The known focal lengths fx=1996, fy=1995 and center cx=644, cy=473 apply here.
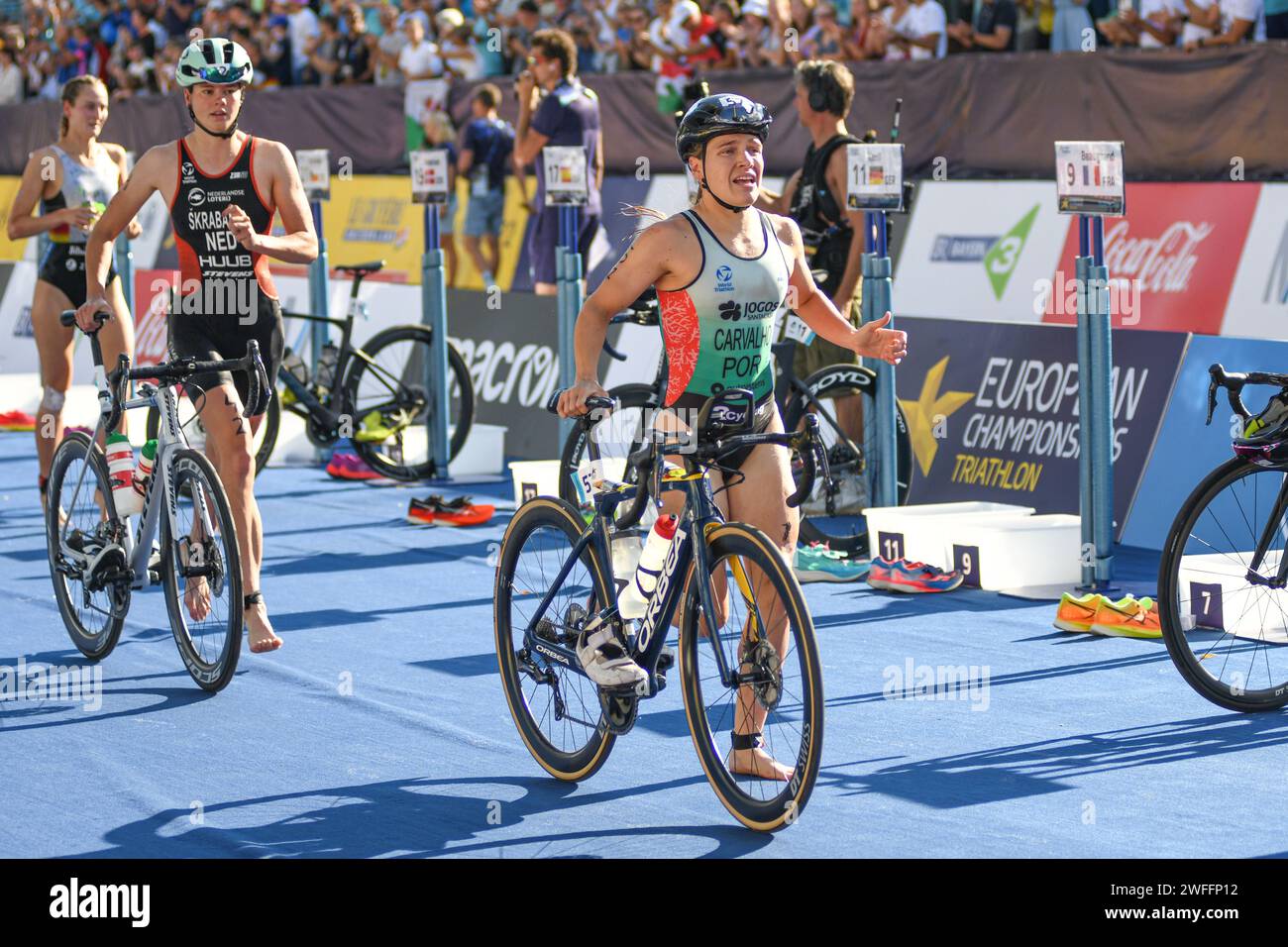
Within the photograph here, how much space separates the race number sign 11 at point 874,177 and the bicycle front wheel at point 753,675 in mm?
4072

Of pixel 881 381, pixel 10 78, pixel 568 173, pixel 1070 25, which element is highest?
pixel 10 78

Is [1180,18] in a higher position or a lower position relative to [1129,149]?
higher

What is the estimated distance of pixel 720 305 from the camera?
19.3 ft

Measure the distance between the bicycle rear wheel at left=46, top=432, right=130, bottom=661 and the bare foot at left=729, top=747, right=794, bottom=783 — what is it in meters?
3.06

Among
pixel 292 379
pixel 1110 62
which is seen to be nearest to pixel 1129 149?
pixel 1110 62

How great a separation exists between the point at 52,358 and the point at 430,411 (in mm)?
2761

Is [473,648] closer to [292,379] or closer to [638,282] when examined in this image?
[638,282]

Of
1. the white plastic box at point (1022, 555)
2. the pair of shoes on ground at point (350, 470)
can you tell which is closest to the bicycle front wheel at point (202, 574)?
the white plastic box at point (1022, 555)

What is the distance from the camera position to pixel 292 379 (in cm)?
1178

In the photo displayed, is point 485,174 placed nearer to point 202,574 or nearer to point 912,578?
point 912,578

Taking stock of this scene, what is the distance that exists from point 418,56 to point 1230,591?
44.0ft

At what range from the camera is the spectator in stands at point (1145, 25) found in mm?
13359

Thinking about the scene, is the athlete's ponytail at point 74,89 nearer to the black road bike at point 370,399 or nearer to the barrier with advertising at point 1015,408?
the black road bike at point 370,399

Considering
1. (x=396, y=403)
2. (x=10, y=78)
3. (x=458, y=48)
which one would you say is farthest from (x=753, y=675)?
(x=10, y=78)
